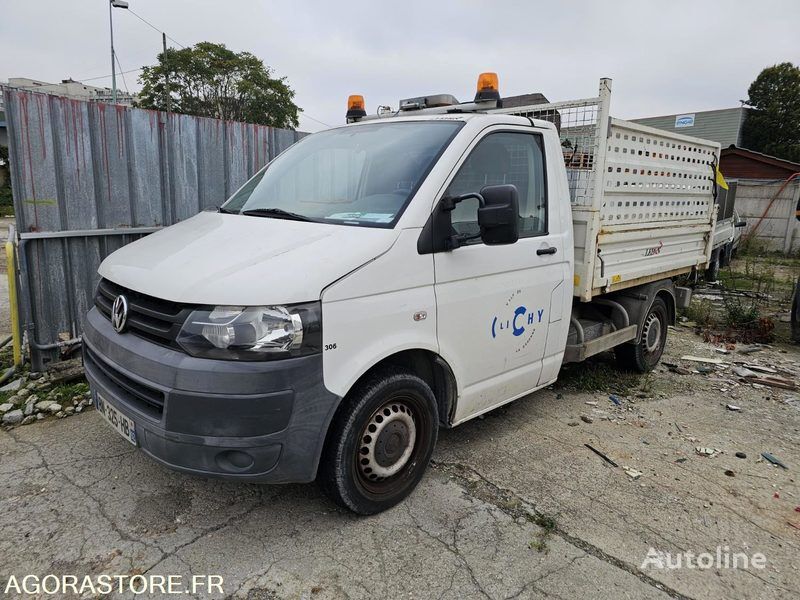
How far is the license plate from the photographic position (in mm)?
2672

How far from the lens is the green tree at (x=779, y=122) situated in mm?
34469

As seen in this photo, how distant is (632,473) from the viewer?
360 cm

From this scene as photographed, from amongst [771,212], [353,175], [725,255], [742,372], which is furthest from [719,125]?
[353,175]

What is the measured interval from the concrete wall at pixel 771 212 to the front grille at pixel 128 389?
18.2m

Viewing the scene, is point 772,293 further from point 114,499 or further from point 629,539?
point 114,499

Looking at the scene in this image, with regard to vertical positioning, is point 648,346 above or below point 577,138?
below

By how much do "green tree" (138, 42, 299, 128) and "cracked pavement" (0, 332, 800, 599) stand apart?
30.0 meters

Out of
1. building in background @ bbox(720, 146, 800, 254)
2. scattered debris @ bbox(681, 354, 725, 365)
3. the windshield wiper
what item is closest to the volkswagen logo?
the windshield wiper

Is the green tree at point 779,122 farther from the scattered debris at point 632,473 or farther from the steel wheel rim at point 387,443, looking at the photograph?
the steel wheel rim at point 387,443

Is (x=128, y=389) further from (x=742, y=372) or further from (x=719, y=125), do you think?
(x=719, y=125)

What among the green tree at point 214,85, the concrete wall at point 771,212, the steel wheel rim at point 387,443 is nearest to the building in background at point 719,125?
the concrete wall at point 771,212

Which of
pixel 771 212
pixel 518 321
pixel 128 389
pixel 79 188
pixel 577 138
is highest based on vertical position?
pixel 577 138

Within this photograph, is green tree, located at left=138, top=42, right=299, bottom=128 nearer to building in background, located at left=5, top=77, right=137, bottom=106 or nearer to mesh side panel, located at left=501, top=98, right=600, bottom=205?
building in background, located at left=5, top=77, right=137, bottom=106

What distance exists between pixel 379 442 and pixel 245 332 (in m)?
1.02
